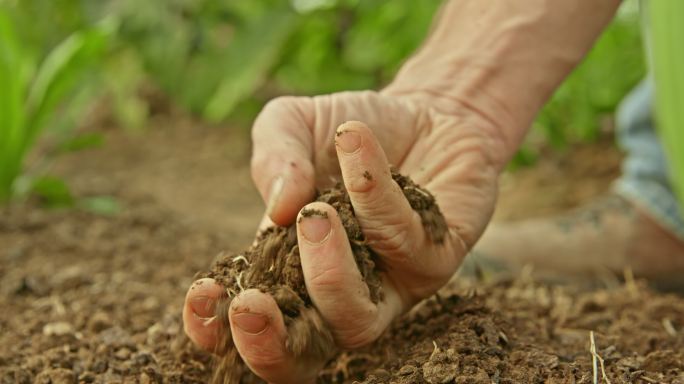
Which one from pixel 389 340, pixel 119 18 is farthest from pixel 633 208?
pixel 119 18

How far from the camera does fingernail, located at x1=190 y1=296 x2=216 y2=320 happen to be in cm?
125

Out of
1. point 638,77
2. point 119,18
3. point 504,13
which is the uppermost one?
point 119,18

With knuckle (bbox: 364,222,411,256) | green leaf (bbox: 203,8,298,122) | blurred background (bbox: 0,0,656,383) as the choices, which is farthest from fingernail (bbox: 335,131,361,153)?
green leaf (bbox: 203,8,298,122)

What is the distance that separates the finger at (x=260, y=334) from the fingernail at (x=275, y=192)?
7.2 inches

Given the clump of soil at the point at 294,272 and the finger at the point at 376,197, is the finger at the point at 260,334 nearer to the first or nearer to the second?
the clump of soil at the point at 294,272

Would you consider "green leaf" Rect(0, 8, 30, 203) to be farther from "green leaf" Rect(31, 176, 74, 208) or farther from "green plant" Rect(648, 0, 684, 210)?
"green plant" Rect(648, 0, 684, 210)

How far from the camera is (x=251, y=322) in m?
1.16

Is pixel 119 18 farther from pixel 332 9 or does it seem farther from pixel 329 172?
pixel 329 172

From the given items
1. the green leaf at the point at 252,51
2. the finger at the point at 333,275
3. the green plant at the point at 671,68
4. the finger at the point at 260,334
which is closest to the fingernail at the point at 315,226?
the finger at the point at 333,275

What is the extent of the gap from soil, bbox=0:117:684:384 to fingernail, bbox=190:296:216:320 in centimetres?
17

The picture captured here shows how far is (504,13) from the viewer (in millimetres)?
1762

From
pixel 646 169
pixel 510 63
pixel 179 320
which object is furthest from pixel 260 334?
pixel 646 169

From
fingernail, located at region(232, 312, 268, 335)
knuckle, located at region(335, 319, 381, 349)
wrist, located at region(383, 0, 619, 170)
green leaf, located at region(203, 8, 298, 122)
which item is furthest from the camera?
green leaf, located at region(203, 8, 298, 122)

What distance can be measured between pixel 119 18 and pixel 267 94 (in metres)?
1.21
